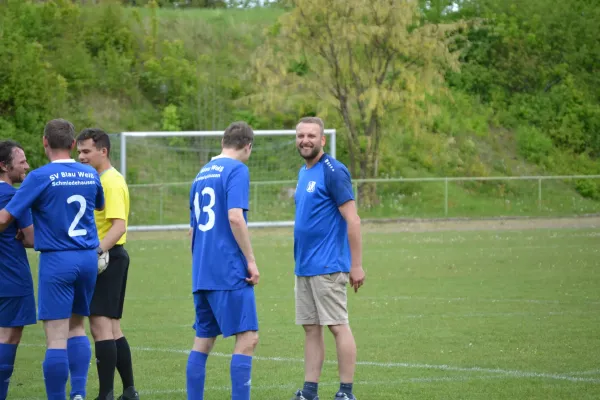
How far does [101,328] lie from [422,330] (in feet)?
15.9

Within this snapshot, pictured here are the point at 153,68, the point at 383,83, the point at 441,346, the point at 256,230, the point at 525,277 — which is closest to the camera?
the point at 441,346

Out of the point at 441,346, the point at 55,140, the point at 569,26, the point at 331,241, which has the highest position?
the point at 569,26

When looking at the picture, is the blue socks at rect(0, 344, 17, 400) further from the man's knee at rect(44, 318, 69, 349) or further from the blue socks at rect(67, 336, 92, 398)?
the man's knee at rect(44, 318, 69, 349)

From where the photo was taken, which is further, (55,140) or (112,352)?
(112,352)

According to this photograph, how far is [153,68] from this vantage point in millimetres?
37656

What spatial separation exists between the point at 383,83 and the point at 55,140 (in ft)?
93.4

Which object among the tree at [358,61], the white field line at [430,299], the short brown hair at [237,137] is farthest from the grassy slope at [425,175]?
the short brown hair at [237,137]

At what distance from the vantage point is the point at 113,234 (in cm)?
767

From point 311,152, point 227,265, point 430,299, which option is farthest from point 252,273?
point 430,299

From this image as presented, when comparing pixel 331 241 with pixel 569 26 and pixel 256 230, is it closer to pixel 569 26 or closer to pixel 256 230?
pixel 256 230

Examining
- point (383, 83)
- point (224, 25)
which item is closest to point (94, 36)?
point (224, 25)

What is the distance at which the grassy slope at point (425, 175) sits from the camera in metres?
30.3

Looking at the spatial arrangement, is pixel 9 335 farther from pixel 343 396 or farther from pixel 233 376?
pixel 343 396

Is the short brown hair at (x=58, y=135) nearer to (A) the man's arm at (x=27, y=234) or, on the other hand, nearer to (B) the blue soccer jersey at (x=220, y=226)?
(A) the man's arm at (x=27, y=234)
